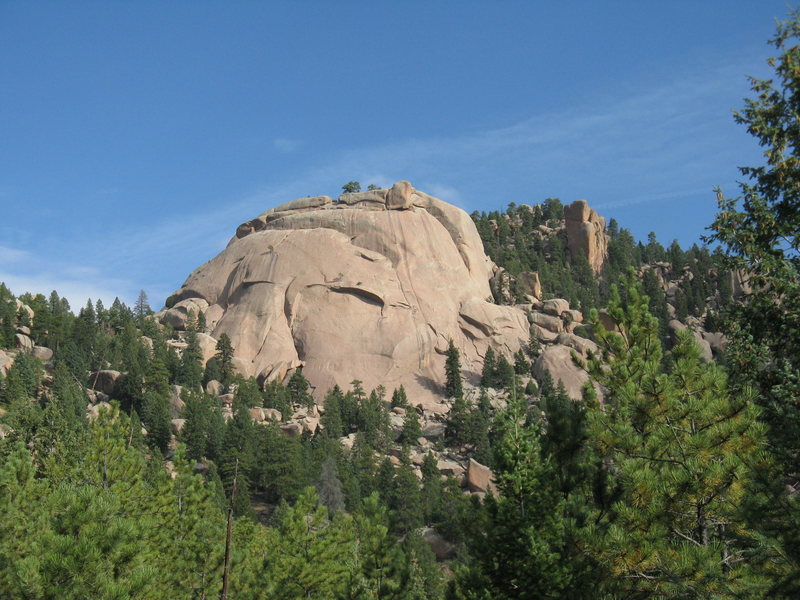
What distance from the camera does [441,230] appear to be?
87.3 meters

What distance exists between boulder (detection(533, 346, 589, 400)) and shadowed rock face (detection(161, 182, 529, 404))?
526cm

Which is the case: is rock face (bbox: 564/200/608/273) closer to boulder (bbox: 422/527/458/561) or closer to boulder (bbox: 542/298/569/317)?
boulder (bbox: 542/298/569/317)

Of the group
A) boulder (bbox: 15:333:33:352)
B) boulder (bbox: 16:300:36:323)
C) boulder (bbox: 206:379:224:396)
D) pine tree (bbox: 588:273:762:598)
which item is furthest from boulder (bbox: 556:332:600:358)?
pine tree (bbox: 588:273:762:598)

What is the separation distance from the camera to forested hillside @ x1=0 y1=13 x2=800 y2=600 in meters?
11.5

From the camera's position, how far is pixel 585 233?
11444cm

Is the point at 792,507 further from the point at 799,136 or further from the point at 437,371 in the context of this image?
the point at 437,371

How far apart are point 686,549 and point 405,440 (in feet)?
178

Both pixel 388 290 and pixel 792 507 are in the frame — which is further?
pixel 388 290

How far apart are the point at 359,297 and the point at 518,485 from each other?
2445 inches

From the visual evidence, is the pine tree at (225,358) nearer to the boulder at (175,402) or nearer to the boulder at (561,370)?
the boulder at (175,402)

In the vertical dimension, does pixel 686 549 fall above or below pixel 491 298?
below

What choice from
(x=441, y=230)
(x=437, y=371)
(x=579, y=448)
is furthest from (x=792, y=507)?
(x=441, y=230)

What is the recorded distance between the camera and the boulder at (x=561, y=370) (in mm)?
75062

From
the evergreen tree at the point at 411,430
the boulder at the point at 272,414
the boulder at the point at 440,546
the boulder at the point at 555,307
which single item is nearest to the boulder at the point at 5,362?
the boulder at the point at 272,414
